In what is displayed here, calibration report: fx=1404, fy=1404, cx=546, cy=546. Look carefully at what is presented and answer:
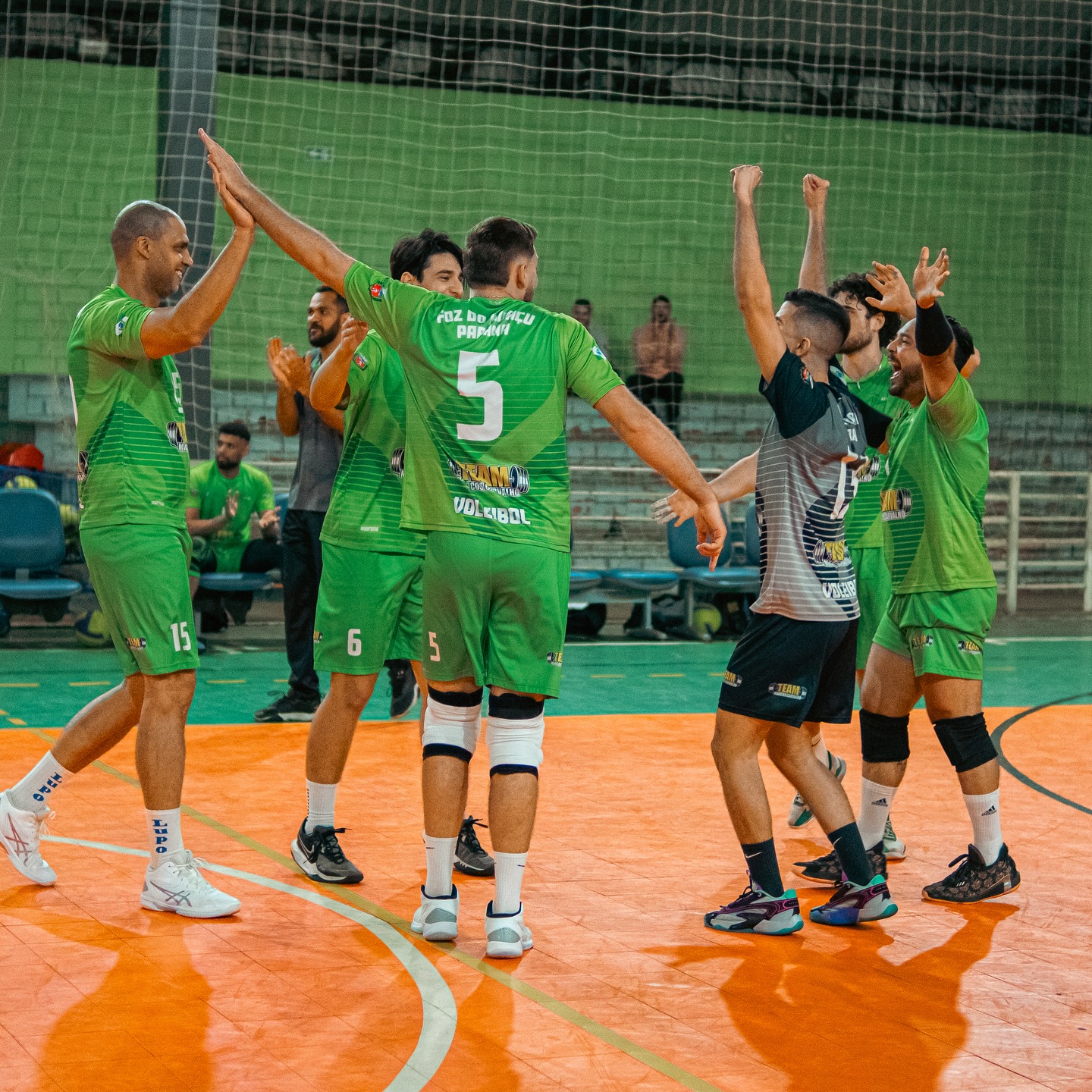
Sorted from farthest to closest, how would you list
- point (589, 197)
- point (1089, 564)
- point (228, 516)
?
point (589, 197) → point (1089, 564) → point (228, 516)

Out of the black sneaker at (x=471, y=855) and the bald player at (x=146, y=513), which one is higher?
the bald player at (x=146, y=513)

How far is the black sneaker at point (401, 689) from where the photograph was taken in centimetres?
829

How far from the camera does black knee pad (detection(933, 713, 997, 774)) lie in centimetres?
493

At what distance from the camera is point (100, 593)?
460 cm

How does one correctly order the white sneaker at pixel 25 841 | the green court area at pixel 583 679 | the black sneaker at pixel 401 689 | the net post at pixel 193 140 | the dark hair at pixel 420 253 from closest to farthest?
the white sneaker at pixel 25 841
the dark hair at pixel 420 253
the black sneaker at pixel 401 689
the green court area at pixel 583 679
the net post at pixel 193 140

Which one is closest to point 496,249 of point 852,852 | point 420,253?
point 420,253

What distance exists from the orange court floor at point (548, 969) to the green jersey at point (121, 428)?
1.29m

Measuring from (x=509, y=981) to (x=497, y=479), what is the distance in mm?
1440

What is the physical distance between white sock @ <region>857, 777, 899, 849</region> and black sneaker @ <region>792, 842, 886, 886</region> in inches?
1.4

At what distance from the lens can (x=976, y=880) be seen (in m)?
4.93

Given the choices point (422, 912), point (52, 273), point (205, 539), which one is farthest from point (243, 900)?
point (52, 273)

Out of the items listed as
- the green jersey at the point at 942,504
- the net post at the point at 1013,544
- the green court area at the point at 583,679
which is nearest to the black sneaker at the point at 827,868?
the green jersey at the point at 942,504

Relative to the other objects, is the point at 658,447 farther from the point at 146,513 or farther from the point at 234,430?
the point at 234,430

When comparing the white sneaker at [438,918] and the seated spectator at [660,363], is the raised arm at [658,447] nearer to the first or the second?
the white sneaker at [438,918]
